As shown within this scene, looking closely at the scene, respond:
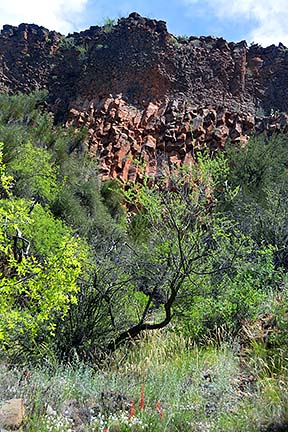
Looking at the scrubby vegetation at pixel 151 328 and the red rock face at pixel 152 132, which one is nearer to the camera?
the scrubby vegetation at pixel 151 328

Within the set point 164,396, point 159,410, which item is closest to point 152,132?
point 164,396

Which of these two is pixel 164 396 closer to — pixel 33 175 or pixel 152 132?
pixel 33 175

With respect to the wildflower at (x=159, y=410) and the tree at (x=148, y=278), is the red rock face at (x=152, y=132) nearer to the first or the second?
the tree at (x=148, y=278)

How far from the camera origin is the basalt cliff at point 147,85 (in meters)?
23.3

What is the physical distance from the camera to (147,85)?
80.9 ft

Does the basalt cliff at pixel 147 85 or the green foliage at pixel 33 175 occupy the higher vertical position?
the basalt cliff at pixel 147 85

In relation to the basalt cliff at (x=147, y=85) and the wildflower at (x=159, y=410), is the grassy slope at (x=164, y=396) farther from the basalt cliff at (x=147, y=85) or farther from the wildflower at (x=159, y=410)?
the basalt cliff at (x=147, y=85)

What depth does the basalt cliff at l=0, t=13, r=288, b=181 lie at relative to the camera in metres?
23.3

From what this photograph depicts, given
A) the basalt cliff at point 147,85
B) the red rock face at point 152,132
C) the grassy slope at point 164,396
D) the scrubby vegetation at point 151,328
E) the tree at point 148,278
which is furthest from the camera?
the basalt cliff at point 147,85

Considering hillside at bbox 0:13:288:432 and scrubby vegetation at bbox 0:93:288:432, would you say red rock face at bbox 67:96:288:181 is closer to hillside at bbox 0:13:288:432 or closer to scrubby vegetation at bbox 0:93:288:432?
hillside at bbox 0:13:288:432

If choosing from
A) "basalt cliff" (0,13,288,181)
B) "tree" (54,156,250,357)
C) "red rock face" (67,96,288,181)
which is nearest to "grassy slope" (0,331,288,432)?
"tree" (54,156,250,357)

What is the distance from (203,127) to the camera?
24.0m

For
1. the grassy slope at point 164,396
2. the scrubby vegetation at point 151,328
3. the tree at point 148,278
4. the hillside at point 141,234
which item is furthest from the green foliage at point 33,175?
the grassy slope at point 164,396

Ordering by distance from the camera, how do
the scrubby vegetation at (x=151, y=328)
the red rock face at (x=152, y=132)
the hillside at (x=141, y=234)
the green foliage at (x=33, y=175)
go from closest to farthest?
the scrubby vegetation at (x=151, y=328) → the hillside at (x=141, y=234) → the green foliage at (x=33, y=175) → the red rock face at (x=152, y=132)
